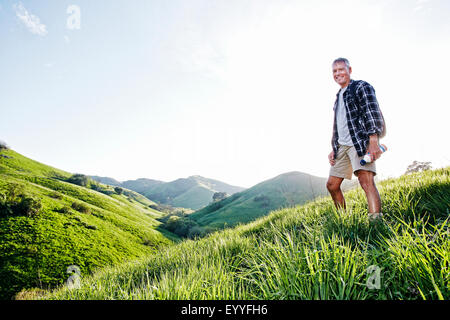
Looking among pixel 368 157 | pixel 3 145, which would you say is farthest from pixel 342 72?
pixel 3 145

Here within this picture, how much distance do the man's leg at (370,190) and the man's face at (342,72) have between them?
73.8 inches

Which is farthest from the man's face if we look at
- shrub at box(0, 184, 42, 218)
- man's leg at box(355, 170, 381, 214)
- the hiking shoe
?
shrub at box(0, 184, 42, 218)

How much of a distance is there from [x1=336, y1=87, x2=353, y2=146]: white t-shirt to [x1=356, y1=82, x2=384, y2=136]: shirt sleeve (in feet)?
1.28

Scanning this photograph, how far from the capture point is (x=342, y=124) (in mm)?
4113

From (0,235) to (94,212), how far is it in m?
23.7

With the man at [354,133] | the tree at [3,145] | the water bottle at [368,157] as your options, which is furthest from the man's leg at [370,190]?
the tree at [3,145]

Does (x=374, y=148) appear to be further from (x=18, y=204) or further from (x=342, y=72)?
(x=18, y=204)

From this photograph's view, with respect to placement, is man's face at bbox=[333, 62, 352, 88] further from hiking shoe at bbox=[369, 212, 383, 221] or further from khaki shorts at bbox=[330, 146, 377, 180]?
hiking shoe at bbox=[369, 212, 383, 221]

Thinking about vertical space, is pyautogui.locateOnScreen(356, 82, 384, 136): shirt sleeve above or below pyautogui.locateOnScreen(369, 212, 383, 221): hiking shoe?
above

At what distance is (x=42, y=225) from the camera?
46.0 m

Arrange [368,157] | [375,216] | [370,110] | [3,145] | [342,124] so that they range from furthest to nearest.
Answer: [3,145] → [342,124] → [370,110] → [368,157] → [375,216]

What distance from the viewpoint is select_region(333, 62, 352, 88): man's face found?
4004 millimetres

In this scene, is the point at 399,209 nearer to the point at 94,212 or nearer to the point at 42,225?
A: the point at 42,225

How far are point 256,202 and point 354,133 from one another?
10992 centimetres
